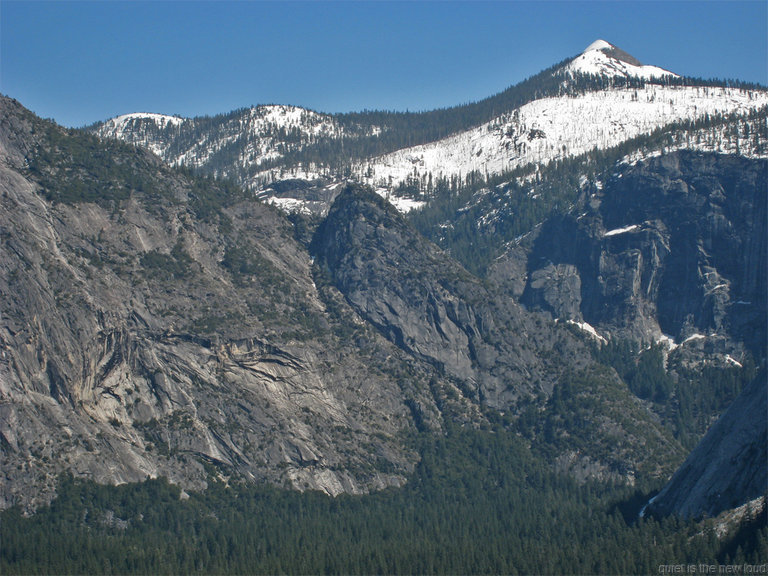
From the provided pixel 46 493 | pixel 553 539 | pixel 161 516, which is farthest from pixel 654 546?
pixel 46 493

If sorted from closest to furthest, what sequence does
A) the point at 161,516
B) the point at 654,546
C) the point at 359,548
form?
the point at 654,546 < the point at 359,548 < the point at 161,516

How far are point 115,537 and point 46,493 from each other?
49.7 feet

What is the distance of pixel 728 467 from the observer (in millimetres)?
176875

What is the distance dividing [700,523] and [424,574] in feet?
127

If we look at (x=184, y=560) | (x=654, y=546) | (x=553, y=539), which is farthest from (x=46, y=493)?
(x=654, y=546)

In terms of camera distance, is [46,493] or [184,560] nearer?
[184,560]

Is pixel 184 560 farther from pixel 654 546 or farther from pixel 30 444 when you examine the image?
pixel 654 546

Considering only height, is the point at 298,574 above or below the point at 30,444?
below

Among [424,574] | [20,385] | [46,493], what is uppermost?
[20,385]

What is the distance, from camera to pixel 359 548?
17875 centimetres

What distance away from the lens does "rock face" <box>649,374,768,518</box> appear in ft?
561

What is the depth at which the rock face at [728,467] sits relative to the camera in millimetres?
171000

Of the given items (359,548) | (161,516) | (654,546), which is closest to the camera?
(654,546)

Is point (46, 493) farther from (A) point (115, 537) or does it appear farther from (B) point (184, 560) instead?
(B) point (184, 560)
